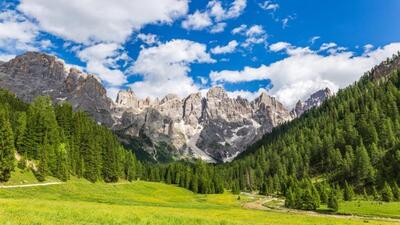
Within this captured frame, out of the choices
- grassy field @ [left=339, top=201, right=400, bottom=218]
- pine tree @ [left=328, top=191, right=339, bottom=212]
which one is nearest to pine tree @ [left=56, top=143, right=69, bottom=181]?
pine tree @ [left=328, top=191, right=339, bottom=212]

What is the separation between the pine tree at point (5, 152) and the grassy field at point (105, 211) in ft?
30.3

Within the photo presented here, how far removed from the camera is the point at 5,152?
88438 mm

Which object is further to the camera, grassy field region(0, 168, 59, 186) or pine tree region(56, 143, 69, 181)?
pine tree region(56, 143, 69, 181)

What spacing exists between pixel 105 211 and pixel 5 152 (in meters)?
60.2

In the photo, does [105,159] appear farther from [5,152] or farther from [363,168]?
[363,168]

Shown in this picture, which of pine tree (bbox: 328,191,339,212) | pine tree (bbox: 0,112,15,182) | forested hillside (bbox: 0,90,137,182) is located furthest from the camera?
pine tree (bbox: 328,191,339,212)

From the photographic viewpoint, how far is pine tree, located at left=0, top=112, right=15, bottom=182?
83.9m

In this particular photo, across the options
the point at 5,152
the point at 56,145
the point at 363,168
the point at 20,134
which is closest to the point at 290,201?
the point at 363,168

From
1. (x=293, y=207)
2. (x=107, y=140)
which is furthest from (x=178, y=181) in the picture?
(x=293, y=207)

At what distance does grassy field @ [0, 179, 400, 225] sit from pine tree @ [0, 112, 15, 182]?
9.23m

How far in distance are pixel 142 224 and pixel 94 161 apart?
348 ft

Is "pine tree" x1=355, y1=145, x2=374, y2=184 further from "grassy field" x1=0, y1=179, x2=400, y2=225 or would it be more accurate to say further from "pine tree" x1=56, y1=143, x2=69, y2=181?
"pine tree" x1=56, y1=143, x2=69, y2=181

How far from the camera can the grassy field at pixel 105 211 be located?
30156 millimetres

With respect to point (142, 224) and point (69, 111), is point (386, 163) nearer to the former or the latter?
point (69, 111)
